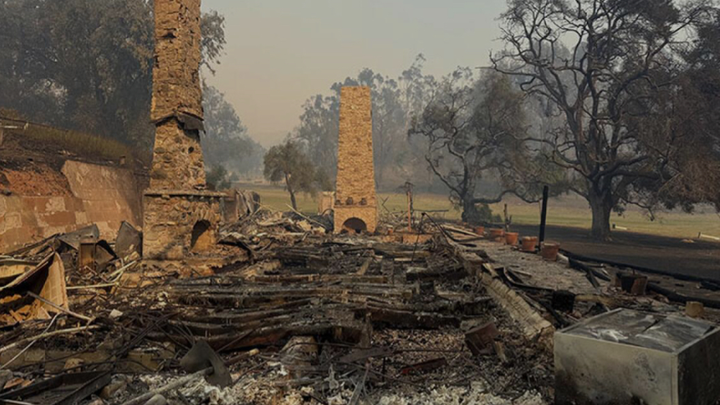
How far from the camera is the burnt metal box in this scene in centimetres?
316

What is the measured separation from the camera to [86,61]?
30594mm

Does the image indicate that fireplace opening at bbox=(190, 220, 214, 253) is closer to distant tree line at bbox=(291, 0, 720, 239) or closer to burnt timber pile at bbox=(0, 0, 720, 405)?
burnt timber pile at bbox=(0, 0, 720, 405)

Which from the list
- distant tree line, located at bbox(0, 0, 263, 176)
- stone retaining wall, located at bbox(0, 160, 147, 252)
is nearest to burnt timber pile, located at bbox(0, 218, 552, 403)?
stone retaining wall, located at bbox(0, 160, 147, 252)

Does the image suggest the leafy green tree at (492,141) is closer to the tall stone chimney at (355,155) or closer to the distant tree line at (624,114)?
the distant tree line at (624,114)

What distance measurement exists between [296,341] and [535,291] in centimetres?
556

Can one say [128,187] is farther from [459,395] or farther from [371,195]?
[459,395]

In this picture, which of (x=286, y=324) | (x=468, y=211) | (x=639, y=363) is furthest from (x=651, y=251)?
(x=286, y=324)

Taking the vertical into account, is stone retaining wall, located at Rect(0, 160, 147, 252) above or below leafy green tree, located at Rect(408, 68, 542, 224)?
below

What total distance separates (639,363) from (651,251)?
815 inches

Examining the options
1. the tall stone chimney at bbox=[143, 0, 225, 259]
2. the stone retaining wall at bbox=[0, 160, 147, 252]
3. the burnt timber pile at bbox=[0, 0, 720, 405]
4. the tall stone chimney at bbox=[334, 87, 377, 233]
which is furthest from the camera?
the tall stone chimney at bbox=[334, 87, 377, 233]

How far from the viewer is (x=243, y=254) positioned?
1274cm

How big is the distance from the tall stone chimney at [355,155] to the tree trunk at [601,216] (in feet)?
42.9

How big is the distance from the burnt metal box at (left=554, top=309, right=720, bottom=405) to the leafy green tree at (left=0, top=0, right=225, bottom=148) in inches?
1258

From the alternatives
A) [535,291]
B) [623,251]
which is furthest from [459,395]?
[623,251]
